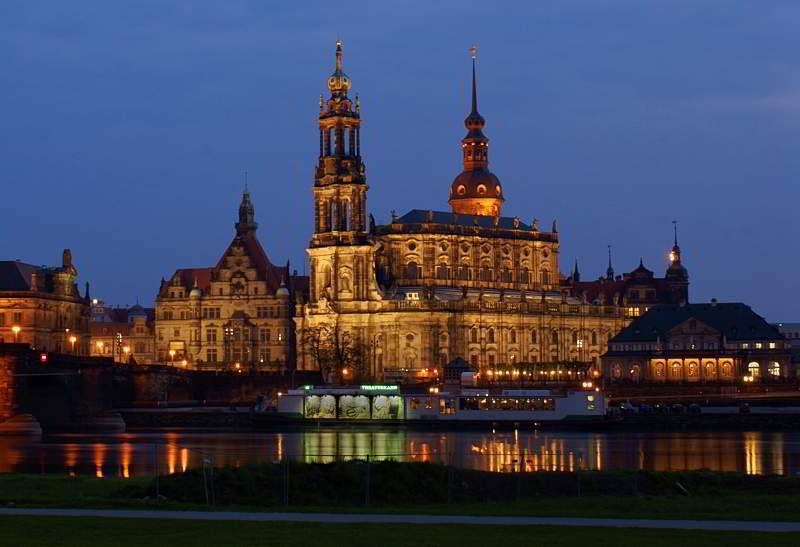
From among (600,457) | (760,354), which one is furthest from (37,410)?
(760,354)

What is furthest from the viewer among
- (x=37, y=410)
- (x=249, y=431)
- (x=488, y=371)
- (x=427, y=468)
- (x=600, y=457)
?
(x=488, y=371)

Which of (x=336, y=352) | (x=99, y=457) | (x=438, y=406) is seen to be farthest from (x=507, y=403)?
(x=99, y=457)

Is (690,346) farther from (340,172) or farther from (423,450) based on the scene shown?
(423,450)

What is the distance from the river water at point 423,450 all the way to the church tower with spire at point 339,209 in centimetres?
5828

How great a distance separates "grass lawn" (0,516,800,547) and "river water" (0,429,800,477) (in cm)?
3005

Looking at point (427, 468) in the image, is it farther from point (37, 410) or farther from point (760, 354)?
point (760, 354)

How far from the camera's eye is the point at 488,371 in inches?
7480

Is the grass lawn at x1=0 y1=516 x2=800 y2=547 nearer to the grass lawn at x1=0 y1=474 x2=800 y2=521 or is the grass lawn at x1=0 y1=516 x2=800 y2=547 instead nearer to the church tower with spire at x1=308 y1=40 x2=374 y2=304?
the grass lawn at x1=0 y1=474 x2=800 y2=521

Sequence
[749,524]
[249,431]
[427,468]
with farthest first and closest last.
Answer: [249,431] → [427,468] → [749,524]

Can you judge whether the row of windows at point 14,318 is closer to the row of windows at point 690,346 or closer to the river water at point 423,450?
the river water at point 423,450

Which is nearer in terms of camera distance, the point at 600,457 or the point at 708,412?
the point at 600,457

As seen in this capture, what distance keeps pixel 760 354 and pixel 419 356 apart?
3914 centimetres

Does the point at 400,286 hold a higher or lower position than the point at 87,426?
higher

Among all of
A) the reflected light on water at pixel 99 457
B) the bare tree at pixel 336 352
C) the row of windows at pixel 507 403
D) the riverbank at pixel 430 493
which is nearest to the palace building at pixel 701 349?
the bare tree at pixel 336 352
